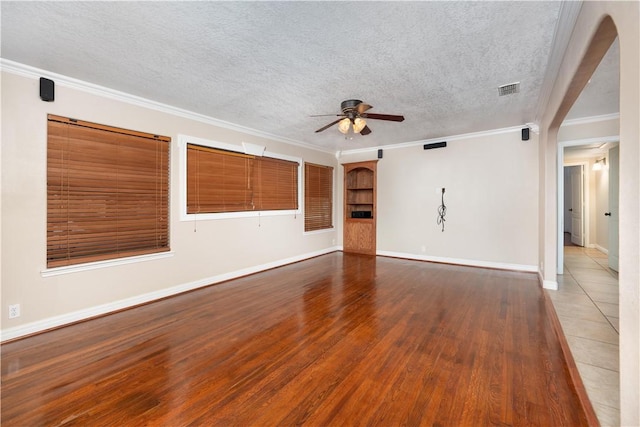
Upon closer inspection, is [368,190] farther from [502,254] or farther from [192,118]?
[192,118]

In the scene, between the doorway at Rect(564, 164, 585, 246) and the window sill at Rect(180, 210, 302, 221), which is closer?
the window sill at Rect(180, 210, 302, 221)

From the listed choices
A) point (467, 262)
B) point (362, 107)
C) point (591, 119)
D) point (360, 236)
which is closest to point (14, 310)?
point (362, 107)

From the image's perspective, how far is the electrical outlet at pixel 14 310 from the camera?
273 centimetres

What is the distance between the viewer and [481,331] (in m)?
2.86

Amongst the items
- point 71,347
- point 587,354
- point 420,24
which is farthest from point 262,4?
point 587,354

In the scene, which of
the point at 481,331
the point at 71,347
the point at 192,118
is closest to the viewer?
the point at 71,347

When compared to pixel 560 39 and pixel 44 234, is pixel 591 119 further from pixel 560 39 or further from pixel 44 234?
pixel 44 234

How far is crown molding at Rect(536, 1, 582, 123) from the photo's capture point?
6.39 ft

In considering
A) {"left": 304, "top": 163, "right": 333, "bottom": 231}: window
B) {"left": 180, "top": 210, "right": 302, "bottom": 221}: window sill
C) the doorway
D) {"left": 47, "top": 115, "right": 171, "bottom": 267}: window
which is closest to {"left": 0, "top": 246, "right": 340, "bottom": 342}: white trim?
{"left": 47, "top": 115, "right": 171, "bottom": 267}: window

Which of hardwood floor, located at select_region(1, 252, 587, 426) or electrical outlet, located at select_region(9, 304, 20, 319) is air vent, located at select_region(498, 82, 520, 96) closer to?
hardwood floor, located at select_region(1, 252, 587, 426)

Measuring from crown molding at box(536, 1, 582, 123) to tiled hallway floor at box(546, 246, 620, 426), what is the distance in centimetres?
260

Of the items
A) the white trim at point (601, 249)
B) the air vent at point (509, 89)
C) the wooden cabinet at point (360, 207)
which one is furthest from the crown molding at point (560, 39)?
the white trim at point (601, 249)

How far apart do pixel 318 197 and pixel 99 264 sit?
4515 mm

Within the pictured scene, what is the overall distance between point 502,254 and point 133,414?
5900 millimetres
